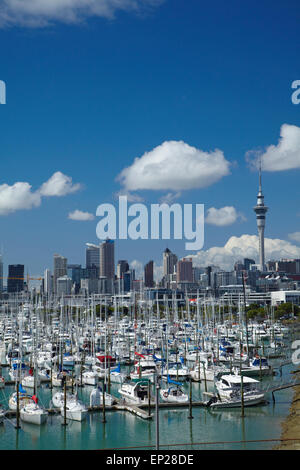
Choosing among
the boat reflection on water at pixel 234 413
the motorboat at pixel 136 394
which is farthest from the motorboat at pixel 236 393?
the motorboat at pixel 136 394

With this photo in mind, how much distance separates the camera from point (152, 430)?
107 ft

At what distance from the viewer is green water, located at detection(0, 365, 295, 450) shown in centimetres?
3027

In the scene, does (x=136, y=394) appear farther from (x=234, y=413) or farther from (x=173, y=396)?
(x=234, y=413)

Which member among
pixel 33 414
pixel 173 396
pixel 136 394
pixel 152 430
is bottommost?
pixel 152 430

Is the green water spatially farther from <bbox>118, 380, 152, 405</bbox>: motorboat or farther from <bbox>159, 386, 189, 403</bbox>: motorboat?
<bbox>118, 380, 152, 405</bbox>: motorboat

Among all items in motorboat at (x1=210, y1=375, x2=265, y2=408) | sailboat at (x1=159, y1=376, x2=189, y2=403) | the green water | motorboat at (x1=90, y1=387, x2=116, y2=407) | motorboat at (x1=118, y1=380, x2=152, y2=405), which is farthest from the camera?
sailboat at (x1=159, y1=376, x2=189, y2=403)

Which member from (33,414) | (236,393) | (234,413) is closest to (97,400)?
(33,414)

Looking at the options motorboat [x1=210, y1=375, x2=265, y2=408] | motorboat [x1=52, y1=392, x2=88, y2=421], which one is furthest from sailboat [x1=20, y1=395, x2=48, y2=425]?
motorboat [x1=210, y1=375, x2=265, y2=408]

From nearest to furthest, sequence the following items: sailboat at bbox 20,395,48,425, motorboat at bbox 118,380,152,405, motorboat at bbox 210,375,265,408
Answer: sailboat at bbox 20,395,48,425, motorboat at bbox 210,375,265,408, motorboat at bbox 118,380,152,405

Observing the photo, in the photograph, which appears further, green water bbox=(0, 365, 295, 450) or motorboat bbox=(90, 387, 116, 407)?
motorboat bbox=(90, 387, 116, 407)

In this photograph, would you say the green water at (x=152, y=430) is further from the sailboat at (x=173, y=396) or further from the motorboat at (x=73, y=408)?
the sailboat at (x=173, y=396)
